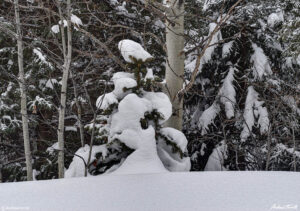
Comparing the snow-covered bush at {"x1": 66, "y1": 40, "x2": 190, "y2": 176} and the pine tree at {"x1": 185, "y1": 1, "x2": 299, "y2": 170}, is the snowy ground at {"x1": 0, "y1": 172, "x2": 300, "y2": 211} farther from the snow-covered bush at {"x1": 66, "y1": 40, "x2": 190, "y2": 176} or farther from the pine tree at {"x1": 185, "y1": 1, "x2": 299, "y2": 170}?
the pine tree at {"x1": 185, "y1": 1, "x2": 299, "y2": 170}

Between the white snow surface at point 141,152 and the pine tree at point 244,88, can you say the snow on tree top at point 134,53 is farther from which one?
the pine tree at point 244,88

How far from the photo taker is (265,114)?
606 cm

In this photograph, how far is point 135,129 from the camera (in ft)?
11.6

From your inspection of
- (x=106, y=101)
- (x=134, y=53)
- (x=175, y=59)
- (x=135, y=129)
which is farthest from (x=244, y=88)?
(x=106, y=101)

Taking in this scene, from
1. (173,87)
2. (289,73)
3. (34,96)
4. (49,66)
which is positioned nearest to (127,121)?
(173,87)

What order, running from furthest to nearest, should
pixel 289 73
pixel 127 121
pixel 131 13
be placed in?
pixel 131 13
pixel 289 73
pixel 127 121

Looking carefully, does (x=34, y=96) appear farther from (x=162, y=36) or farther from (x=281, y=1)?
(x=281, y=1)

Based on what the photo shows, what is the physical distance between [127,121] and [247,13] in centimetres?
424

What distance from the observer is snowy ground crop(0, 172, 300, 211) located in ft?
4.54

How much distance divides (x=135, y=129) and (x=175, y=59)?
132 centimetres

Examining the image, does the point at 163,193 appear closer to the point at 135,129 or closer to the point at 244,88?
the point at 135,129

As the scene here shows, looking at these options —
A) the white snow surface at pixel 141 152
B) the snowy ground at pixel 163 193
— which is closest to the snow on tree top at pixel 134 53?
the white snow surface at pixel 141 152

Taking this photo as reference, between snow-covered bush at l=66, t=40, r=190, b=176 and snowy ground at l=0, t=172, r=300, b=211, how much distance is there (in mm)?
1530

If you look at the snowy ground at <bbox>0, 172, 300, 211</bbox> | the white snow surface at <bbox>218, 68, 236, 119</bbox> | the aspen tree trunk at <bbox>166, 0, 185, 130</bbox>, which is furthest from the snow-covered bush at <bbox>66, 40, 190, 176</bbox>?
the white snow surface at <bbox>218, 68, 236, 119</bbox>
